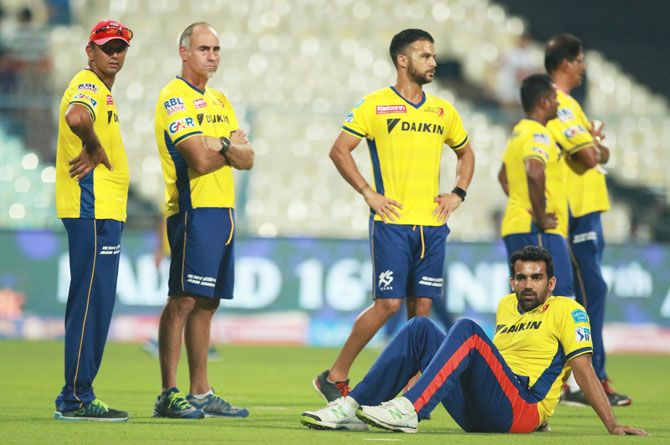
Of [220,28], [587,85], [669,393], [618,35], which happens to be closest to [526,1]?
[618,35]

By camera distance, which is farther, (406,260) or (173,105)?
(406,260)

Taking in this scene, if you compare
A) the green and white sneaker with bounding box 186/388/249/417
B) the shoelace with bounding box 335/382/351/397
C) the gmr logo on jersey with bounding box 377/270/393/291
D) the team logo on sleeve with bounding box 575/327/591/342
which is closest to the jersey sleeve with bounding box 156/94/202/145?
the gmr logo on jersey with bounding box 377/270/393/291

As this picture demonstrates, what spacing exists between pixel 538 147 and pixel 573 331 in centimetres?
287

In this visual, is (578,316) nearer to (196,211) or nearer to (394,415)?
(394,415)

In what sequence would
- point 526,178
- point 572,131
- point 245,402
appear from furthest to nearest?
1. point 572,131
2. point 526,178
3. point 245,402

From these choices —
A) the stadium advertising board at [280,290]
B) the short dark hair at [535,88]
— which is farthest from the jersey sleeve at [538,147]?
the stadium advertising board at [280,290]

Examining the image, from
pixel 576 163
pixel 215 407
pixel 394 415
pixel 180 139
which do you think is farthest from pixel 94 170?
pixel 576 163

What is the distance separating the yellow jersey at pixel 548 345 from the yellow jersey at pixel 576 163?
2.91 metres

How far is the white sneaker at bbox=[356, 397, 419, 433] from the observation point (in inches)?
248

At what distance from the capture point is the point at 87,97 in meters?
7.17

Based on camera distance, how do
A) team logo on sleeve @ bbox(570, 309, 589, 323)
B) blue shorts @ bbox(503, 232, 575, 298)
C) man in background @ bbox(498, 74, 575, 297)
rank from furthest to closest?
1. man in background @ bbox(498, 74, 575, 297)
2. blue shorts @ bbox(503, 232, 575, 298)
3. team logo on sleeve @ bbox(570, 309, 589, 323)

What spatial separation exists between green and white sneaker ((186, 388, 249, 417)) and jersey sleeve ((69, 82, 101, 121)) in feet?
6.09

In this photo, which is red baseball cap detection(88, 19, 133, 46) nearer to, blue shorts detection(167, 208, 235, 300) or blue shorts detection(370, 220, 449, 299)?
blue shorts detection(167, 208, 235, 300)

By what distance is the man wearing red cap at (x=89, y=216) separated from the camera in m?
7.17
